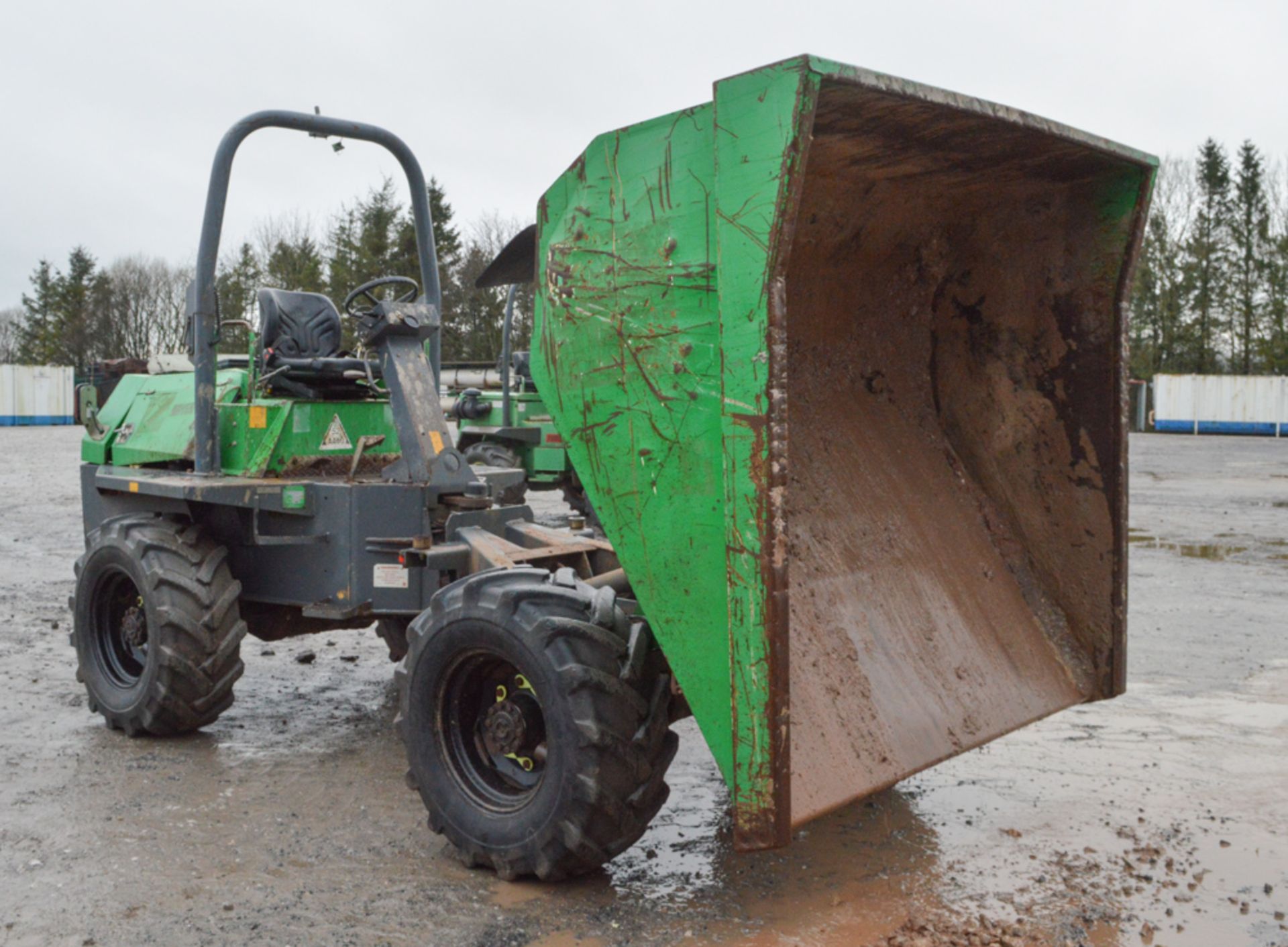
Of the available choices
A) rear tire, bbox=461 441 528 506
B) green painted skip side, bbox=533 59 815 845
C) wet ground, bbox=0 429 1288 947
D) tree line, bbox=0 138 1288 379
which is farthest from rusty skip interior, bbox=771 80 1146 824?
tree line, bbox=0 138 1288 379

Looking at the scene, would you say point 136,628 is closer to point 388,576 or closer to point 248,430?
point 248,430

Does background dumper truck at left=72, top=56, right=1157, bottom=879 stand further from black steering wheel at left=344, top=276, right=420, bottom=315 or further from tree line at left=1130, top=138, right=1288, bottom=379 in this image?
tree line at left=1130, top=138, right=1288, bottom=379

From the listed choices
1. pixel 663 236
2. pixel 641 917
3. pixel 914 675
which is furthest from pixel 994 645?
pixel 663 236

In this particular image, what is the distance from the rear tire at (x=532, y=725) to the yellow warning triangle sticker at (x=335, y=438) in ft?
5.49

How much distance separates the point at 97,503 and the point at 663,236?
3929 millimetres

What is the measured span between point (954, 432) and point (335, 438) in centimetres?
260

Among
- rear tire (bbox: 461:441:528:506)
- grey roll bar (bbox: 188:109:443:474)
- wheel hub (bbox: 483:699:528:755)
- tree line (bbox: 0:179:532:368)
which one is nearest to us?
wheel hub (bbox: 483:699:528:755)

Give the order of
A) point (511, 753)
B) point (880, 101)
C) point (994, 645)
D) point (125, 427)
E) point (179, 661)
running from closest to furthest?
point (880, 101)
point (511, 753)
point (994, 645)
point (179, 661)
point (125, 427)

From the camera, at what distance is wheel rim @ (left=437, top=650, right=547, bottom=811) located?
139 inches

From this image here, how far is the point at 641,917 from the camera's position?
3.28 m

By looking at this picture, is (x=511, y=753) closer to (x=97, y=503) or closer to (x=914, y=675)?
(x=914, y=675)

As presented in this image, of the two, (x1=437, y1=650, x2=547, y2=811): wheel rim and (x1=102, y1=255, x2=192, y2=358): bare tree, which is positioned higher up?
(x1=102, y1=255, x2=192, y2=358): bare tree

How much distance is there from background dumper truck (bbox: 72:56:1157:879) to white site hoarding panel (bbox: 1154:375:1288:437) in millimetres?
33488

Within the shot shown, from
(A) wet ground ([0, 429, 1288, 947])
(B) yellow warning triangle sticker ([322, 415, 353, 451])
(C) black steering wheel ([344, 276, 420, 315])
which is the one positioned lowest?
(A) wet ground ([0, 429, 1288, 947])
